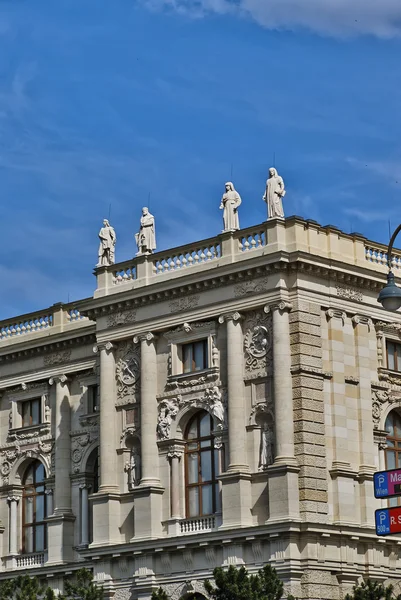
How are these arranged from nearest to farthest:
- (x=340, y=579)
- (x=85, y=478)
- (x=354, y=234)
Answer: (x=340, y=579) → (x=354, y=234) → (x=85, y=478)

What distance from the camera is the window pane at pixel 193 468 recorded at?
5166 centimetres

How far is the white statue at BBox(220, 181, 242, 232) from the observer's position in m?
52.0

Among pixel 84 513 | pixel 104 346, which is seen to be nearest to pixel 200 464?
pixel 104 346

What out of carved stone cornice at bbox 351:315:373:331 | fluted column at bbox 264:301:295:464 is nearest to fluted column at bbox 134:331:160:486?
fluted column at bbox 264:301:295:464

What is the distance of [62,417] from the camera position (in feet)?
189

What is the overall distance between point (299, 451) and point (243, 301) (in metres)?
5.39

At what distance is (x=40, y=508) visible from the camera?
58688mm

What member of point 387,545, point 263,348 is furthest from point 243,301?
point 387,545

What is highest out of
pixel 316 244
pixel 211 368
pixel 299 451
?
pixel 316 244

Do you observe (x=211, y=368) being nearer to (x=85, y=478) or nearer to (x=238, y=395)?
(x=238, y=395)

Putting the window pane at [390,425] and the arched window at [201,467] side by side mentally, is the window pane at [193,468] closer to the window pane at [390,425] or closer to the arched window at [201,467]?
the arched window at [201,467]

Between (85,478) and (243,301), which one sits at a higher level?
(243,301)

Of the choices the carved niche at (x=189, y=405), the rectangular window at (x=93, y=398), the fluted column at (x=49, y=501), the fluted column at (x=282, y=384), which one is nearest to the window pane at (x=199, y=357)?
the carved niche at (x=189, y=405)

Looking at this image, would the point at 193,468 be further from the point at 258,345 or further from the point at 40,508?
the point at 40,508
